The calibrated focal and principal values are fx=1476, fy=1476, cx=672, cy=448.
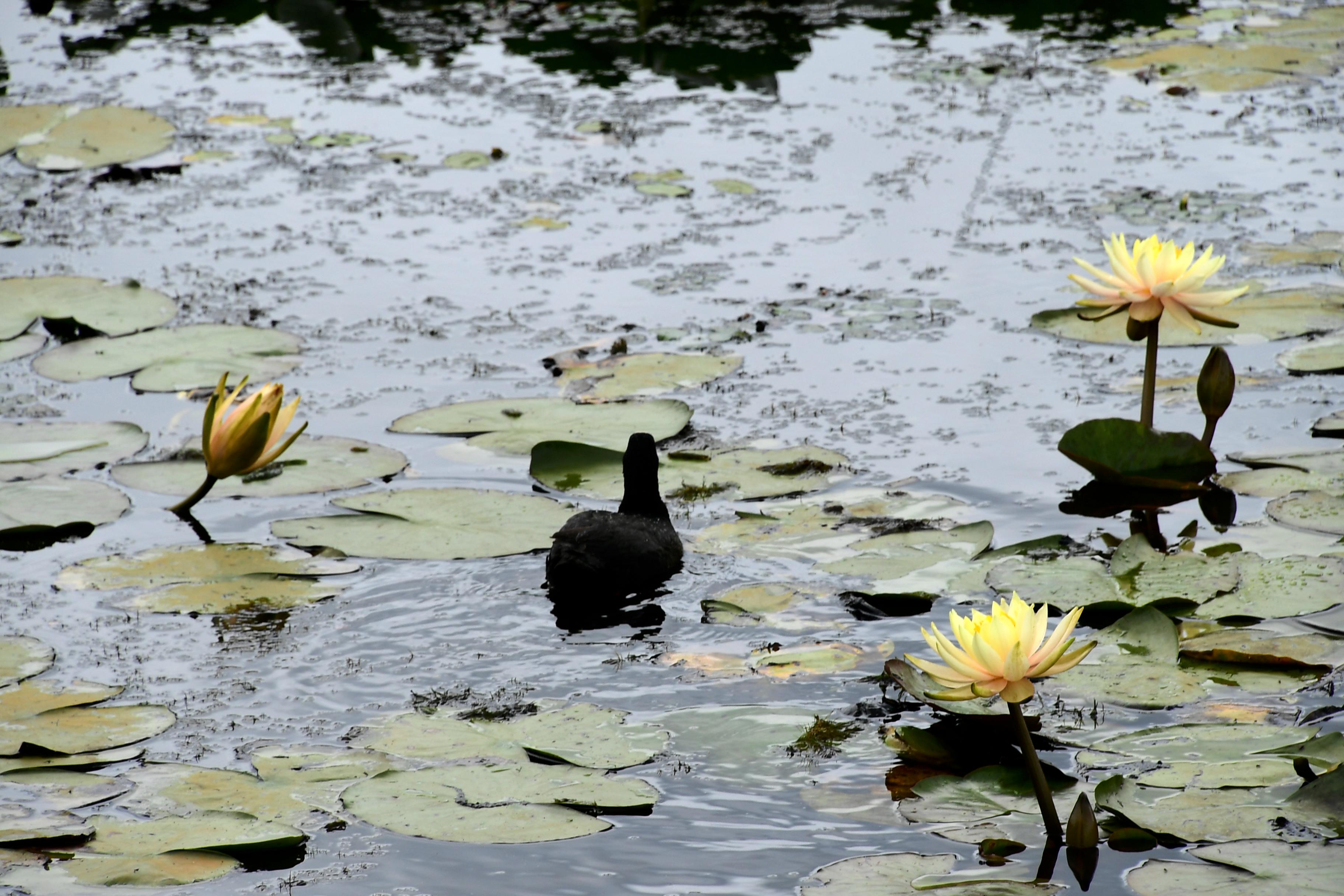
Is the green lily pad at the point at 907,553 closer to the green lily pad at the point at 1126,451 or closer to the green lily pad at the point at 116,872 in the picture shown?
the green lily pad at the point at 1126,451

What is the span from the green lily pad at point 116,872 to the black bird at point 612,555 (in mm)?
1607

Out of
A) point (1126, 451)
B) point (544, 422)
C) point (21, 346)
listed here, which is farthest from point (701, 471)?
point (21, 346)

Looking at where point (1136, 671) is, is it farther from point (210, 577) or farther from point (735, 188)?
point (735, 188)

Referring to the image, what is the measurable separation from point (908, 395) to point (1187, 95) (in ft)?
17.0

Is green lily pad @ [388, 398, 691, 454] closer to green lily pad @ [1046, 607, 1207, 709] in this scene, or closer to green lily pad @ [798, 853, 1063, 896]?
green lily pad @ [1046, 607, 1207, 709]

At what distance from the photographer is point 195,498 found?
5.36m

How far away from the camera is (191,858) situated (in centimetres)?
330

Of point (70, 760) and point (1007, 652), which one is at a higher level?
point (1007, 652)

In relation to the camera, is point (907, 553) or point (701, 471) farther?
point (701, 471)

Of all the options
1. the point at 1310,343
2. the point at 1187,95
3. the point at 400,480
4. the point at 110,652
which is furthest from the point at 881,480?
the point at 1187,95

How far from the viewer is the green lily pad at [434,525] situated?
502cm

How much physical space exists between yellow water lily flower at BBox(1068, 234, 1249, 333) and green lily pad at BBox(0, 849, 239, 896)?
11.0ft

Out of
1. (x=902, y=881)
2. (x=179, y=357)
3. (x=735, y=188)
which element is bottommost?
(x=902, y=881)

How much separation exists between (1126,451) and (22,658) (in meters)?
3.76
